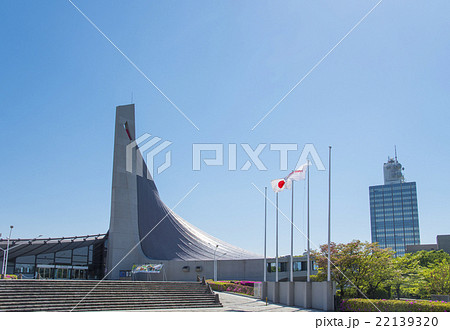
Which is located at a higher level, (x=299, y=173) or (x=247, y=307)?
(x=299, y=173)

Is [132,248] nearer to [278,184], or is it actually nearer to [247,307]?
[247,307]

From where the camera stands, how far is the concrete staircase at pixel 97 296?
19.7 m

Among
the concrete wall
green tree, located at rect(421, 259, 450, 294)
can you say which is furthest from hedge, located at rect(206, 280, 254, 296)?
green tree, located at rect(421, 259, 450, 294)

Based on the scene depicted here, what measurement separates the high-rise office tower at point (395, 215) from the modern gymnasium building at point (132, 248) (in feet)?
327

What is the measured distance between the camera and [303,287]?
2178 centimetres

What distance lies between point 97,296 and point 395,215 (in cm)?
12842

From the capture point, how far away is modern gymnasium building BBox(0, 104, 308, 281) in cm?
4050

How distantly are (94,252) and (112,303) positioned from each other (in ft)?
84.2

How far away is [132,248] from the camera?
44375 millimetres

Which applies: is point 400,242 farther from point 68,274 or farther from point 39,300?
point 39,300

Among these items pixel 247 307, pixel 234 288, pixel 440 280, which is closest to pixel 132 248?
pixel 234 288

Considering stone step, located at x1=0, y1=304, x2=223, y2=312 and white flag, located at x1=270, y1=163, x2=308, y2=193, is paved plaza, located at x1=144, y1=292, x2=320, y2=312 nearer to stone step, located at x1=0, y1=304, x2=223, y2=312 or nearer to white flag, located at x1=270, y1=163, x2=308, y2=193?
stone step, located at x1=0, y1=304, x2=223, y2=312

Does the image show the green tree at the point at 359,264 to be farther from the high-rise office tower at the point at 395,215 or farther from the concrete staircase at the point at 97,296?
the high-rise office tower at the point at 395,215

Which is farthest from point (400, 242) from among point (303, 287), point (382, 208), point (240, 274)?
point (303, 287)
